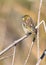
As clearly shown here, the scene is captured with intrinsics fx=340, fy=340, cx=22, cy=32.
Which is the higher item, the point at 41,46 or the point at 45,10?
the point at 45,10

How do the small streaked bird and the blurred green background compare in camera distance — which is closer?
the small streaked bird

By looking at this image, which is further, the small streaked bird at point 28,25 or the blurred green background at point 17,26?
the blurred green background at point 17,26

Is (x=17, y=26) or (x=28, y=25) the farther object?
(x=17, y=26)

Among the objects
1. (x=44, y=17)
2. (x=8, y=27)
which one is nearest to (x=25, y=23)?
(x=44, y=17)

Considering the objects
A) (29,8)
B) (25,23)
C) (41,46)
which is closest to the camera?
(25,23)

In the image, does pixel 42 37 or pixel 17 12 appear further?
pixel 17 12

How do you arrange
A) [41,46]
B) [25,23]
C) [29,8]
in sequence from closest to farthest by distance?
1. [25,23]
2. [41,46]
3. [29,8]

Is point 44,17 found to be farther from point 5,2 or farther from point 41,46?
point 5,2

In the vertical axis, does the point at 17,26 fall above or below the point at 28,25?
below
